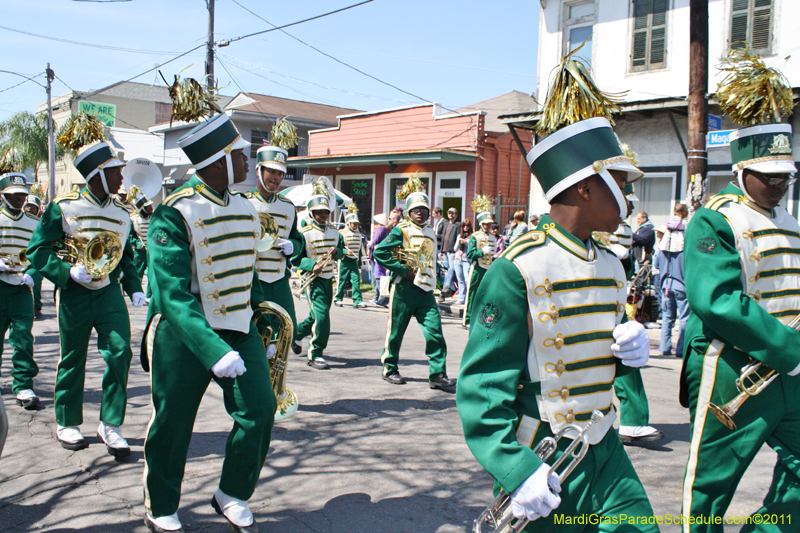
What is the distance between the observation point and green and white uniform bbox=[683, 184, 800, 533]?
2971 millimetres

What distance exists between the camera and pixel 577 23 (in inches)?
641

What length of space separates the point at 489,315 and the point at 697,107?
28.6 ft

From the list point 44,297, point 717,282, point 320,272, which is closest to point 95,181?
point 320,272

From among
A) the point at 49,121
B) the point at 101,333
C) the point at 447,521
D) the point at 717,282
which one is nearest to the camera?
the point at 717,282

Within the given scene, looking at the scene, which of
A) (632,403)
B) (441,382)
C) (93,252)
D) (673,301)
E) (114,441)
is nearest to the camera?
(114,441)

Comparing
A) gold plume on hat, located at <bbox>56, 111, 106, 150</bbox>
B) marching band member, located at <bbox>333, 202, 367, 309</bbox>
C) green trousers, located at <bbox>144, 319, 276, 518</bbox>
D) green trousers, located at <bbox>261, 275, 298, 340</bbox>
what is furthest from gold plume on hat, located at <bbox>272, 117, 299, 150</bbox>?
marching band member, located at <bbox>333, 202, 367, 309</bbox>

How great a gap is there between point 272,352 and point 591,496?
8.36 feet

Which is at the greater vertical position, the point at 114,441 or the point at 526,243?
the point at 526,243

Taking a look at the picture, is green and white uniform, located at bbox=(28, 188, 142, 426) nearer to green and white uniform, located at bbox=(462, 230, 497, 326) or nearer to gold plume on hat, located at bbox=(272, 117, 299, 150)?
gold plume on hat, located at bbox=(272, 117, 299, 150)

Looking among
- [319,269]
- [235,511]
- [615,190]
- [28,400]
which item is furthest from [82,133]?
[615,190]

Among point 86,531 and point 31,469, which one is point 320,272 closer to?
point 31,469

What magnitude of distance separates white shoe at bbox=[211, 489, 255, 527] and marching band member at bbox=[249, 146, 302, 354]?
2977 mm

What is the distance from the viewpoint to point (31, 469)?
15.1ft

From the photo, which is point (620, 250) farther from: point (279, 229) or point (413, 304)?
point (279, 229)
